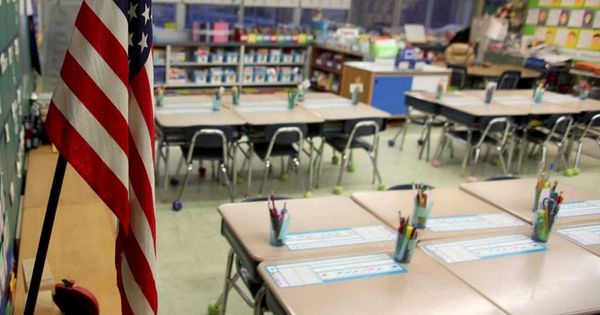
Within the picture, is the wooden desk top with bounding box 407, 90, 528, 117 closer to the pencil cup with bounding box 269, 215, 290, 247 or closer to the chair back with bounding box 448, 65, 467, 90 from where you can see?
the chair back with bounding box 448, 65, 467, 90

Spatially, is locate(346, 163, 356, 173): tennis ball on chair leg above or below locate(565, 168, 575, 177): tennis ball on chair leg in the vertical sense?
below

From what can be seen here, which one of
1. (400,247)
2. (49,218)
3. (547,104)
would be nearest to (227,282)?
(400,247)

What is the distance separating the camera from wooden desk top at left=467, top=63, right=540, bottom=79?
339 inches

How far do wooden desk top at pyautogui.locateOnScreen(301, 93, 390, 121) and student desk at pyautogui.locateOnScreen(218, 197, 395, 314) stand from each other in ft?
7.17

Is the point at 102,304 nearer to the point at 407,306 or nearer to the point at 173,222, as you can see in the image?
the point at 407,306

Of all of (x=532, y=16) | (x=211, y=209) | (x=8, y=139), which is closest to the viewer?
(x=8, y=139)

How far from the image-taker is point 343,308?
6.33 feet

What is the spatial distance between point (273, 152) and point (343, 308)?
117 inches

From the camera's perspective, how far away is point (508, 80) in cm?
841

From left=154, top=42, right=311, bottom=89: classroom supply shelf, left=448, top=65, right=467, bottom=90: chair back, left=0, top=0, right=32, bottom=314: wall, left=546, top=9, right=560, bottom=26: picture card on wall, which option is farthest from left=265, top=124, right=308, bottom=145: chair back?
left=448, top=65, right=467, bottom=90: chair back

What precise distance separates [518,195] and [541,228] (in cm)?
70

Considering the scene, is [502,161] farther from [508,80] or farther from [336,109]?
[508,80]

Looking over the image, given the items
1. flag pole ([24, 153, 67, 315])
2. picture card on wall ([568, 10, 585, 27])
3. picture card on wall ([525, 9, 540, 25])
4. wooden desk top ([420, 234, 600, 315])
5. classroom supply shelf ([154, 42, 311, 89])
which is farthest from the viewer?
classroom supply shelf ([154, 42, 311, 89])

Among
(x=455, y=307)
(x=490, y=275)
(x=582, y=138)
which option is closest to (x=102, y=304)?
(x=455, y=307)
